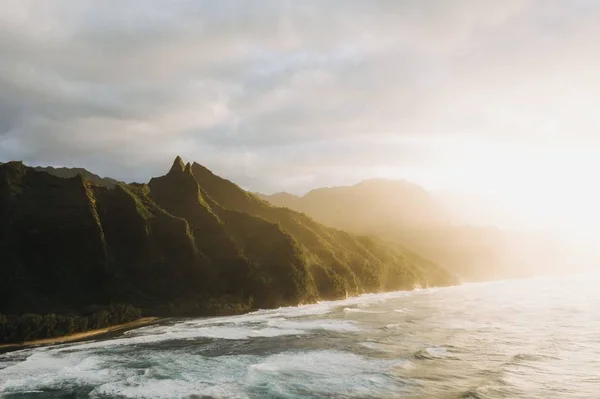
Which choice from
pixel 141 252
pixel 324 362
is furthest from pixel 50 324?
pixel 324 362

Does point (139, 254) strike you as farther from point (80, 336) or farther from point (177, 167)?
point (177, 167)

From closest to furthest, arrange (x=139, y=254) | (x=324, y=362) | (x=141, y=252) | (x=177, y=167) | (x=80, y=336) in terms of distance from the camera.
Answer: (x=324, y=362) → (x=80, y=336) → (x=139, y=254) → (x=141, y=252) → (x=177, y=167)

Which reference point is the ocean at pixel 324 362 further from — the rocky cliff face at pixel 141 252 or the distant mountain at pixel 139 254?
the rocky cliff face at pixel 141 252

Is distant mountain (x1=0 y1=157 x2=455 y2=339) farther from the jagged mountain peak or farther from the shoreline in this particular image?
the shoreline

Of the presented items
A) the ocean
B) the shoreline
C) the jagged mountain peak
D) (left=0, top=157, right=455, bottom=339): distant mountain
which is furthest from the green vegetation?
the jagged mountain peak

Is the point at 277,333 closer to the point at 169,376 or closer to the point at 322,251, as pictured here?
the point at 169,376

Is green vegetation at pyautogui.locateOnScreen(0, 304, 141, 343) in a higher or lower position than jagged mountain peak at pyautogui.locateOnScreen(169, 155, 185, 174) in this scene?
lower
